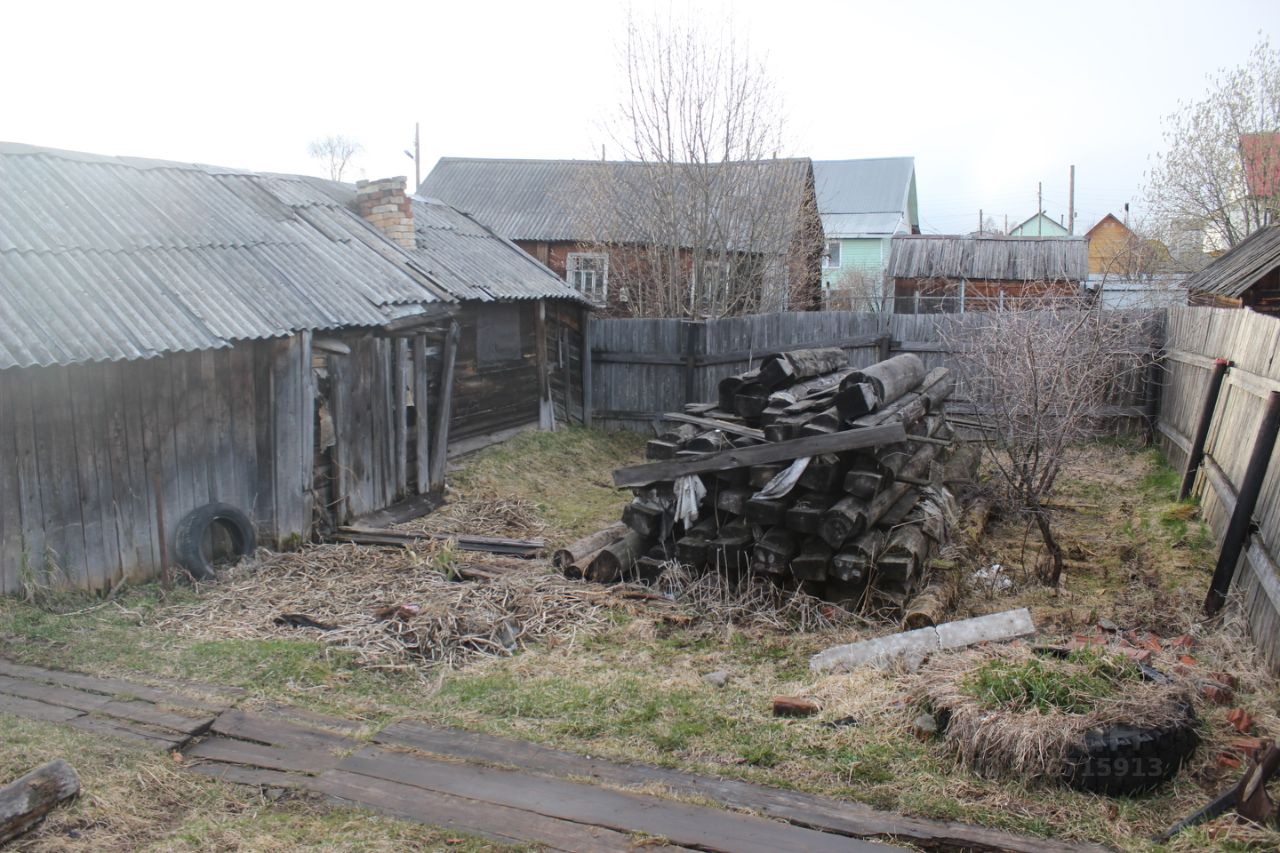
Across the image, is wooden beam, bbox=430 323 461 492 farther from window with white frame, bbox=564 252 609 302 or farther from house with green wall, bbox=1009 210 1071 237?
house with green wall, bbox=1009 210 1071 237

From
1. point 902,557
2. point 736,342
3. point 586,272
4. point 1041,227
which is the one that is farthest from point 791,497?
point 1041,227

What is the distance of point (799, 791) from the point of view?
13.7 ft

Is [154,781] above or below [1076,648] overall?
below

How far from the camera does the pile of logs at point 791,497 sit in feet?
22.7

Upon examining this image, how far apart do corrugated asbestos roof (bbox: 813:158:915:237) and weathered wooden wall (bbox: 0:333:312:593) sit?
32.7 m

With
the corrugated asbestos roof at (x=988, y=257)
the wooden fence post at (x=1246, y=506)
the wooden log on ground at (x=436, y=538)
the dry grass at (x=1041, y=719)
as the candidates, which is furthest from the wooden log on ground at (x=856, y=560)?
the corrugated asbestos roof at (x=988, y=257)

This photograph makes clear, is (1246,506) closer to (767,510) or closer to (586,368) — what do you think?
(767,510)

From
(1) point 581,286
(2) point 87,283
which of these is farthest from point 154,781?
(1) point 581,286

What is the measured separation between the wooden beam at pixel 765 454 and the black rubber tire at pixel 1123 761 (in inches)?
121

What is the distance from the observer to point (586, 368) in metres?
15.3

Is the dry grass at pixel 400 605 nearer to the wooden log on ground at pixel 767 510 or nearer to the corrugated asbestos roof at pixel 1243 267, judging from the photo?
the wooden log on ground at pixel 767 510

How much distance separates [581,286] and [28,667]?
62.6 feet

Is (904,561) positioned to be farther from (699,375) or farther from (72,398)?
(699,375)

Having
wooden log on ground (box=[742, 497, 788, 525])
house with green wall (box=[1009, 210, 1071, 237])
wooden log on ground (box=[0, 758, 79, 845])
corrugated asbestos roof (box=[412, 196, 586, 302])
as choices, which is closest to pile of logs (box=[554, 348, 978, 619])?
wooden log on ground (box=[742, 497, 788, 525])
